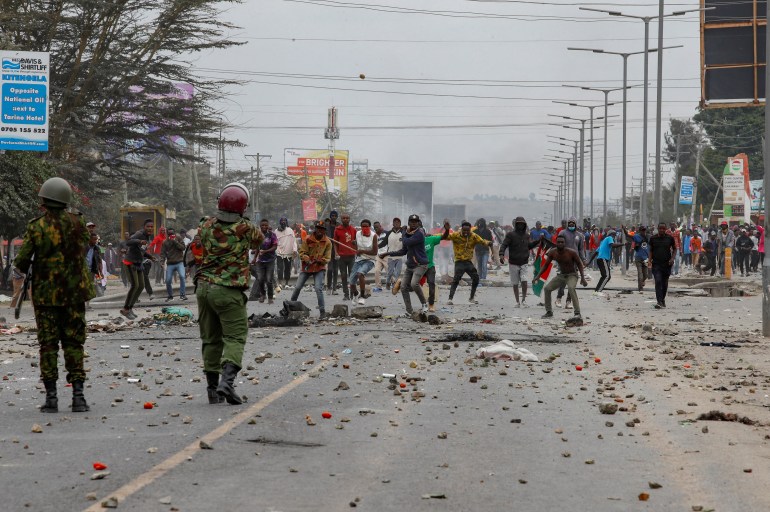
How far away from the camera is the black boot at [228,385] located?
9.18 m

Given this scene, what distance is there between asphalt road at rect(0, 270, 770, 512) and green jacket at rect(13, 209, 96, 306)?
2.92 ft

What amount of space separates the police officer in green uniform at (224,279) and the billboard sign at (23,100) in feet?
56.5

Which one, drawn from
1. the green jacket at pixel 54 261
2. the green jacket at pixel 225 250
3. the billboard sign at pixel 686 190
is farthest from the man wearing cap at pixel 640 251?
the billboard sign at pixel 686 190

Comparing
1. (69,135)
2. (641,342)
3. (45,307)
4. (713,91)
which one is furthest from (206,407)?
(69,135)

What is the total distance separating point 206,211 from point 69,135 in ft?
135

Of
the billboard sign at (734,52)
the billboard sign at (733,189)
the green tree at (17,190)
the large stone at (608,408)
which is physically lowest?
the large stone at (608,408)

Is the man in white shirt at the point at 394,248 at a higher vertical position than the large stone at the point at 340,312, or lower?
higher

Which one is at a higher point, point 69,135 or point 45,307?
point 69,135

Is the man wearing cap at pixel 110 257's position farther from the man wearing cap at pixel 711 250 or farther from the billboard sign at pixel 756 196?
the billboard sign at pixel 756 196

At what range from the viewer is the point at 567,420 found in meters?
8.95

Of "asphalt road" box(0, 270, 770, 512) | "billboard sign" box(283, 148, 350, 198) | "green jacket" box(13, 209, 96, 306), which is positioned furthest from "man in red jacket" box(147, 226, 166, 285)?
"billboard sign" box(283, 148, 350, 198)

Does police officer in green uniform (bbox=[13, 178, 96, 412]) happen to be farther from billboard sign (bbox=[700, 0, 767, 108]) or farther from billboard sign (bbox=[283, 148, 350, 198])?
billboard sign (bbox=[283, 148, 350, 198])

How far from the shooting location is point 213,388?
31.0 ft

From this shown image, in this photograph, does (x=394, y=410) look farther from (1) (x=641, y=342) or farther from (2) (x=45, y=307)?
(1) (x=641, y=342)
